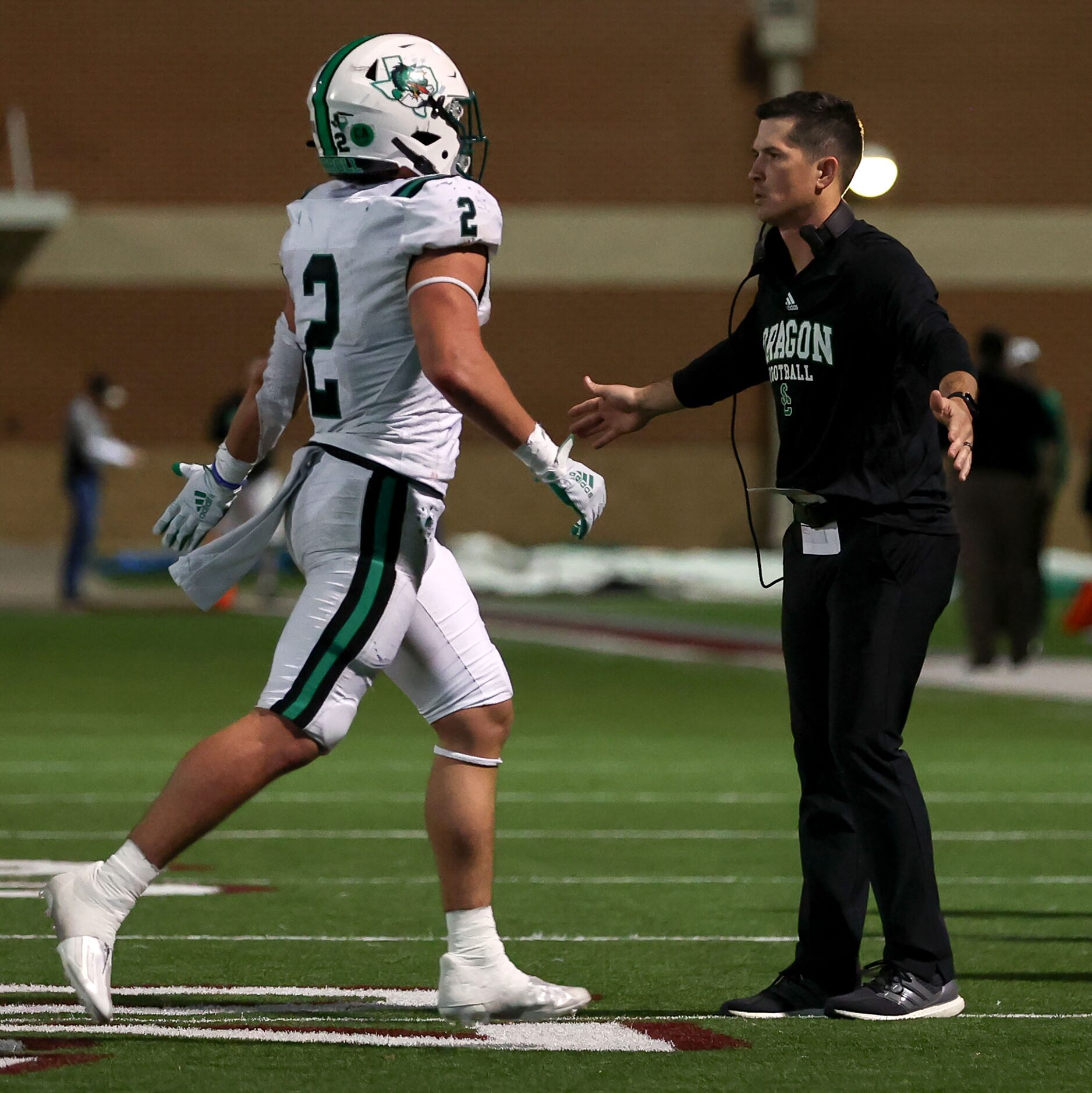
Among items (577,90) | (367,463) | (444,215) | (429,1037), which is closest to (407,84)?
(444,215)

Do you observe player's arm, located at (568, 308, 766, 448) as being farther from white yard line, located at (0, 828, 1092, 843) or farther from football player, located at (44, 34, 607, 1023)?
white yard line, located at (0, 828, 1092, 843)

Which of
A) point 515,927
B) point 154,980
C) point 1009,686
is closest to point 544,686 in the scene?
point 1009,686

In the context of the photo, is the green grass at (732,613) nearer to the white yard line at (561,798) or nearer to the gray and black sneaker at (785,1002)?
the white yard line at (561,798)

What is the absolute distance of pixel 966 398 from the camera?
5082mm

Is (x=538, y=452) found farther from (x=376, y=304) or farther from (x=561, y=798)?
(x=561, y=798)

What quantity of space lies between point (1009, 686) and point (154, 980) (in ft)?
33.4

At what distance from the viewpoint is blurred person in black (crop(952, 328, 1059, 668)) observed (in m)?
15.6

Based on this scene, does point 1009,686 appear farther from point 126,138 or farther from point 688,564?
point 126,138

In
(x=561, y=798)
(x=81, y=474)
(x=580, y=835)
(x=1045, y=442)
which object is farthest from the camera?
(x=81, y=474)

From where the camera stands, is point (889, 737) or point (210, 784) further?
point (889, 737)

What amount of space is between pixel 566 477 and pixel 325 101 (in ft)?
3.47

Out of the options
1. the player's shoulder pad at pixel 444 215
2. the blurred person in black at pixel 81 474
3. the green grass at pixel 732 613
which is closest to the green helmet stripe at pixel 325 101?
the player's shoulder pad at pixel 444 215

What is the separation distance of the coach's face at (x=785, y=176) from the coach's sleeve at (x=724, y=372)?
35 centimetres

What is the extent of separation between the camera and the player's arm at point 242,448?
5629mm
